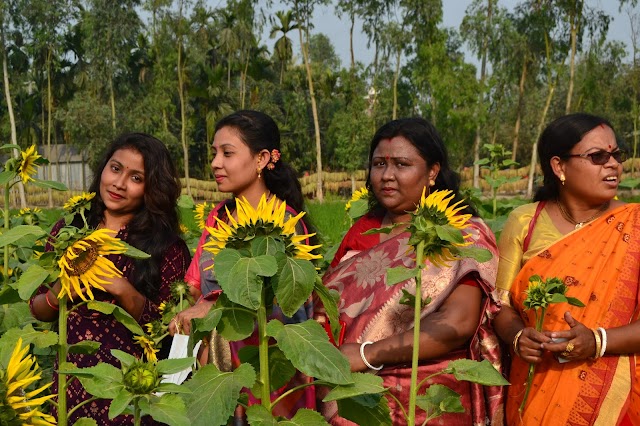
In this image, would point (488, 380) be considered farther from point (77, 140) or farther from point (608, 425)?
point (77, 140)

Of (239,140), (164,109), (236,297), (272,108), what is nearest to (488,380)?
(236,297)

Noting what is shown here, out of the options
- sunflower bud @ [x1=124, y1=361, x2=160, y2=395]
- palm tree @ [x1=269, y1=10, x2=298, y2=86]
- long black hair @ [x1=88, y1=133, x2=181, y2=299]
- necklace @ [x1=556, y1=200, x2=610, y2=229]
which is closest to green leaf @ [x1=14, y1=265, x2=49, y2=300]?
sunflower bud @ [x1=124, y1=361, x2=160, y2=395]

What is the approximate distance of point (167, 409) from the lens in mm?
1175

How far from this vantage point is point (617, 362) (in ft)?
6.88

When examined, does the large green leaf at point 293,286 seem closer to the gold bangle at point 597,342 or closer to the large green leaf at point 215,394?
the large green leaf at point 215,394

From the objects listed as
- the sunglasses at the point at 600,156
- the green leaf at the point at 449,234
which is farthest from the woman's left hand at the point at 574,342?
the green leaf at the point at 449,234

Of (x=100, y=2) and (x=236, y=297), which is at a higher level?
(x=100, y=2)

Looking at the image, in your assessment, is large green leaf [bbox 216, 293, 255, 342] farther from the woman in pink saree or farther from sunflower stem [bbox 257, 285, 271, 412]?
the woman in pink saree

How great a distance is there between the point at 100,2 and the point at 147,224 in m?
24.7

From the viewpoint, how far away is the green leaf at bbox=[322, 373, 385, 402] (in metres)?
1.32

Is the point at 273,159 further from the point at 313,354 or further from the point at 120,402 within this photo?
the point at 120,402

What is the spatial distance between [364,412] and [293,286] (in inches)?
11.6

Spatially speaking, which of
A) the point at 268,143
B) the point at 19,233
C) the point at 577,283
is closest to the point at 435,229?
the point at 19,233

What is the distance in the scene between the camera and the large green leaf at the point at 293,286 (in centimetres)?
133
